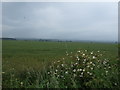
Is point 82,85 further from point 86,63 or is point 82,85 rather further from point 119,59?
point 119,59

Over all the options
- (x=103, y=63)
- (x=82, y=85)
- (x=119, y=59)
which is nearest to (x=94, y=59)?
(x=103, y=63)

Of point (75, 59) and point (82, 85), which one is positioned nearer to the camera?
point (82, 85)

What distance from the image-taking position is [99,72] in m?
4.10

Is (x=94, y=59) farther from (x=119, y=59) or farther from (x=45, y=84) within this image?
(x=45, y=84)

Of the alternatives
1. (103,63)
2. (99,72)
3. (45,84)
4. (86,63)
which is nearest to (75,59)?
(86,63)

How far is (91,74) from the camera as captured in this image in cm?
412

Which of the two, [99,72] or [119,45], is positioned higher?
[119,45]

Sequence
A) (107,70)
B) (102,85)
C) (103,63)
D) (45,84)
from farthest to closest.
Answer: (103,63) < (107,70) < (45,84) < (102,85)

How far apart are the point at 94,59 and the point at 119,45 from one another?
756 millimetres

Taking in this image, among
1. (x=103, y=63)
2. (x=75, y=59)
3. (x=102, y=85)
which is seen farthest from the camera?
(x=75, y=59)

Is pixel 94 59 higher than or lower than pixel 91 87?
higher

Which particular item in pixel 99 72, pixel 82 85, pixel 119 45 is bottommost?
pixel 82 85

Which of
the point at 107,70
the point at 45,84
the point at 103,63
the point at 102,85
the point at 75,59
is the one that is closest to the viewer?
the point at 102,85

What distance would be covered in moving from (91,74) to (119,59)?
0.86m
